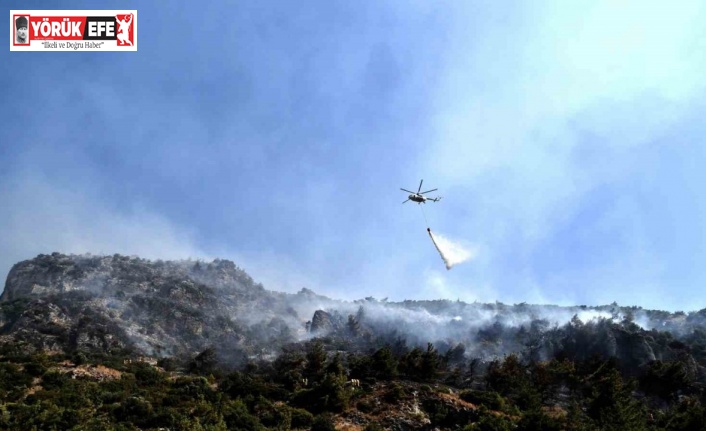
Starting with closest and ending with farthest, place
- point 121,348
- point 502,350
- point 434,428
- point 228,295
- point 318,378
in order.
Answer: point 434,428 < point 318,378 < point 121,348 < point 502,350 < point 228,295

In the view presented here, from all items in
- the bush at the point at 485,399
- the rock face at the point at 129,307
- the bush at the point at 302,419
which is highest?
the rock face at the point at 129,307

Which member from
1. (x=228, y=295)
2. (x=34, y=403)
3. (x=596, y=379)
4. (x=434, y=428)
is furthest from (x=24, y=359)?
(x=228, y=295)

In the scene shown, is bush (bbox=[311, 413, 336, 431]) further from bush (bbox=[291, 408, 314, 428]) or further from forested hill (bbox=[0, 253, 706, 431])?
bush (bbox=[291, 408, 314, 428])

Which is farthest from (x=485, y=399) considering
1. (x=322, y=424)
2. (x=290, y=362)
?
(x=290, y=362)

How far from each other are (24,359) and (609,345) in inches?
5049

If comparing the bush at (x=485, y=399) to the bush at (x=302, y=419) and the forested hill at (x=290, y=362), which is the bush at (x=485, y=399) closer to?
the forested hill at (x=290, y=362)

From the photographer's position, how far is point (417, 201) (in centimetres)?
4444

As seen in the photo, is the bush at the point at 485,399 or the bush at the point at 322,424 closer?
the bush at the point at 322,424

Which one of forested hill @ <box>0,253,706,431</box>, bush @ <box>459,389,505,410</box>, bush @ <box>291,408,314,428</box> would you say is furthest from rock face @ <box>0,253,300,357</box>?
bush @ <box>459,389,505,410</box>

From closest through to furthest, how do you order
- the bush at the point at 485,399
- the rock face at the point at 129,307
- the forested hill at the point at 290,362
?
1. the forested hill at the point at 290,362
2. the bush at the point at 485,399
3. the rock face at the point at 129,307

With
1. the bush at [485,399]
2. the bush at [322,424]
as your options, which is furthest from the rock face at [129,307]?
the bush at [322,424]

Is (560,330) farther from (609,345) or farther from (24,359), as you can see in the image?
(24,359)

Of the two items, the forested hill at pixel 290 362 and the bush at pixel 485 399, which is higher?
the forested hill at pixel 290 362

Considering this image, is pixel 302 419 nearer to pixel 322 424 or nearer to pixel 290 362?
pixel 322 424
